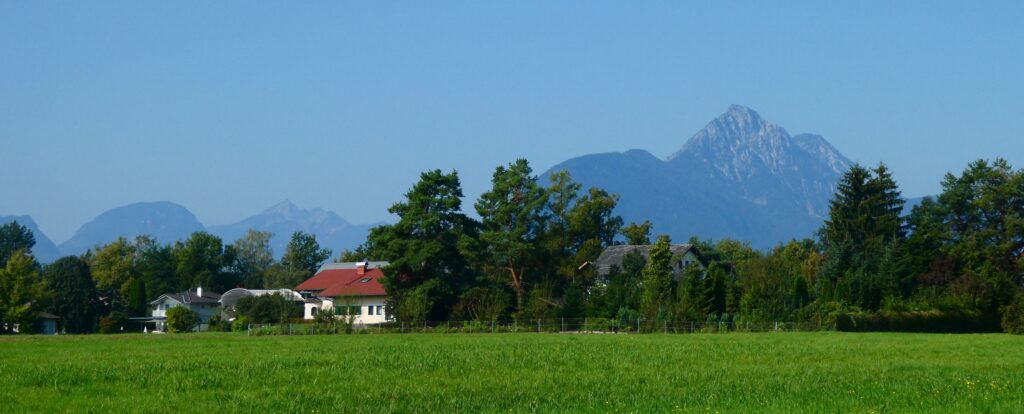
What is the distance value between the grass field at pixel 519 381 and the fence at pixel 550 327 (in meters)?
26.1

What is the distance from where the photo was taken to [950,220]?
3780 inches

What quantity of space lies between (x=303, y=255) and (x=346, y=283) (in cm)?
6371

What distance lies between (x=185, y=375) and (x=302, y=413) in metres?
7.37

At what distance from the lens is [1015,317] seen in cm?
5884

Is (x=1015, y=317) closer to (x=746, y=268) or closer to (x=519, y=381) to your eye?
(x=746, y=268)

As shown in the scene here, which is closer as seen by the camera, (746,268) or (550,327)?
(550,327)

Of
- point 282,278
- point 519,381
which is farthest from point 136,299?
point 519,381

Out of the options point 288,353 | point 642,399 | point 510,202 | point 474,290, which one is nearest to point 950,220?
point 510,202

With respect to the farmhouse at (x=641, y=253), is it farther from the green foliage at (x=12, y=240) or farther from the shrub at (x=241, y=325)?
the green foliage at (x=12, y=240)

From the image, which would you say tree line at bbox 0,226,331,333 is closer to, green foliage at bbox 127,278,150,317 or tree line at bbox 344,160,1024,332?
green foliage at bbox 127,278,150,317

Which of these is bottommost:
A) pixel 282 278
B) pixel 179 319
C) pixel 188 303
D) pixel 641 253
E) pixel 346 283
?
pixel 179 319

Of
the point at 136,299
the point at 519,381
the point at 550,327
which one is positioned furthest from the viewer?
the point at 136,299

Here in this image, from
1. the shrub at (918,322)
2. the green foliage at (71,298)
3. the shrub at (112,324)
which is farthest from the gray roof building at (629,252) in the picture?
the green foliage at (71,298)

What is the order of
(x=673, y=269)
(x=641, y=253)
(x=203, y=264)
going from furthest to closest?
(x=203, y=264) → (x=641, y=253) → (x=673, y=269)
